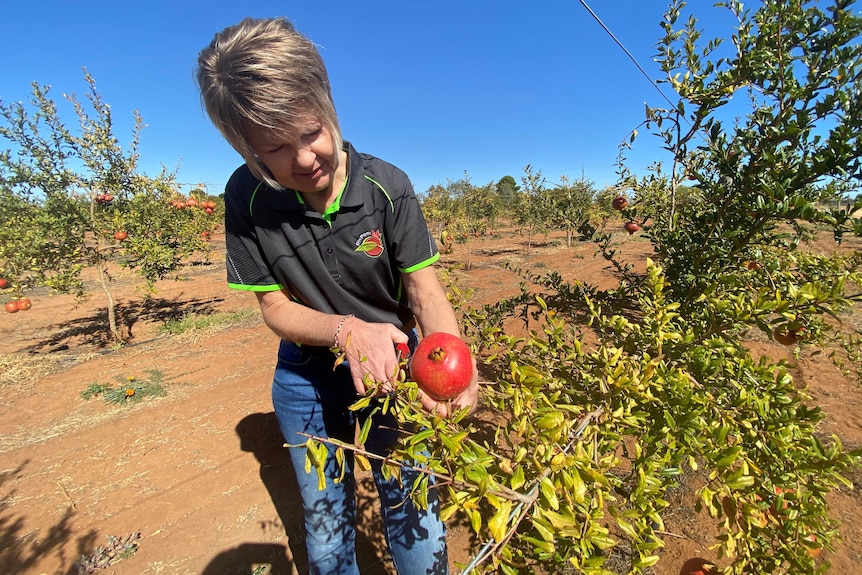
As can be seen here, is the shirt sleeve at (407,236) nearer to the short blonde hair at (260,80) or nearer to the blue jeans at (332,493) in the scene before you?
the short blonde hair at (260,80)

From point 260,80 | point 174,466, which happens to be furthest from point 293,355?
point 174,466

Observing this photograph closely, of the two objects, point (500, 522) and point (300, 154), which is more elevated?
point (300, 154)

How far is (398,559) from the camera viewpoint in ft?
5.49

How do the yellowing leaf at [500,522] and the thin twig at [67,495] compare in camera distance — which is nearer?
the yellowing leaf at [500,522]

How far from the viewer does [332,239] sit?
4.99ft

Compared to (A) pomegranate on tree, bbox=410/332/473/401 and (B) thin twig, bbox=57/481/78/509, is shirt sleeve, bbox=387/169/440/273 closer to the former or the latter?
(A) pomegranate on tree, bbox=410/332/473/401

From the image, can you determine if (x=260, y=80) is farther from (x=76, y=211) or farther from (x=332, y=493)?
(x=76, y=211)

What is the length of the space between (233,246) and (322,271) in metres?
0.36

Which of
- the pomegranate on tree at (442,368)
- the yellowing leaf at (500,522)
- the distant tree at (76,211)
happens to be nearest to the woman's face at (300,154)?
the pomegranate on tree at (442,368)

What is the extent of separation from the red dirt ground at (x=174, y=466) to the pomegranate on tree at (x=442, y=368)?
0.42 m

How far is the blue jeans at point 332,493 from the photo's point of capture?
1.63 meters

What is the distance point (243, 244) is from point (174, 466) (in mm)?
2961

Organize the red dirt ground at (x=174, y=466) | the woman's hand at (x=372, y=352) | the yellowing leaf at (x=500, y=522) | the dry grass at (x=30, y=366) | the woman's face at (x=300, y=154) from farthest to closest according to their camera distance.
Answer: the dry grass at (x=30, y=366)
the red dirt ground at (x=174, y=466)
the woman's face at (x=300, y=154)
the woman's hand at (x=372, y=352)
the yellowing leaf at (x=500, y=522)

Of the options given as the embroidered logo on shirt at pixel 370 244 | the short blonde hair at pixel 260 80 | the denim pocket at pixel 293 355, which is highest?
the short blonde hair at pixel 260 80
